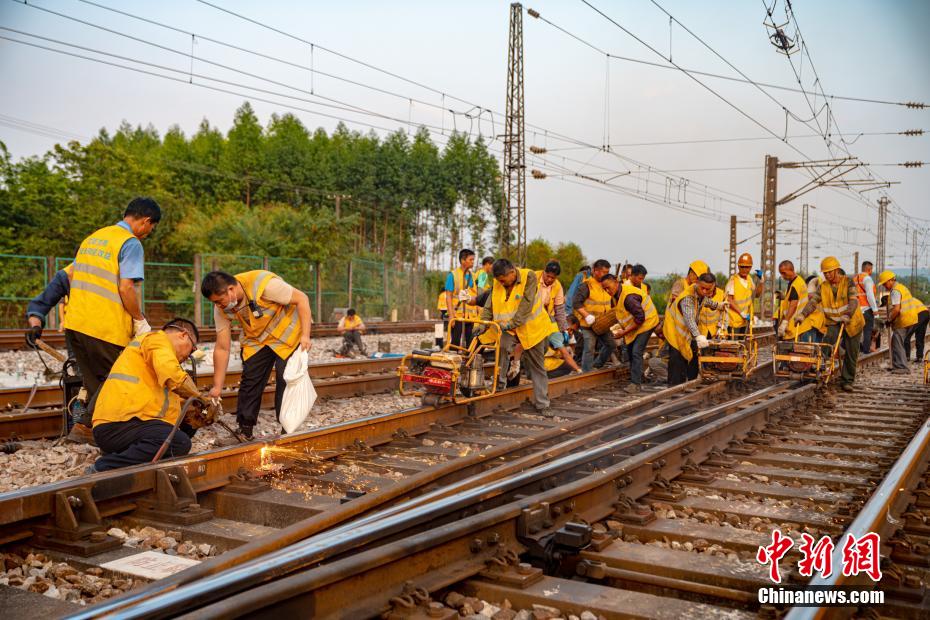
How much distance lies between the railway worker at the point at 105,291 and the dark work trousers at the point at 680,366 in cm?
748

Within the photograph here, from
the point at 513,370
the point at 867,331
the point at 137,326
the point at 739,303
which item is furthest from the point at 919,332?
the point at 137,326

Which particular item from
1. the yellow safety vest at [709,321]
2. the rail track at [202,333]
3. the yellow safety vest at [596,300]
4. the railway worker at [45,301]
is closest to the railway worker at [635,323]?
the yellow safety vest at [596,300]

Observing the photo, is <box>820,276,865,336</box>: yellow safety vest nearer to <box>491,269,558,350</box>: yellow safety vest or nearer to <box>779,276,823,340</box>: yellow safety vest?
<box>779,276,823,340</box>: yellow safety vest

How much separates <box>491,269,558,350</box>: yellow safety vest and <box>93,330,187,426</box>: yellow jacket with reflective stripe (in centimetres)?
424

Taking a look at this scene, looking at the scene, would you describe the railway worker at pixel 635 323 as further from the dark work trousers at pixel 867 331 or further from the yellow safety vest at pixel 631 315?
the dark work trousers at pixel 867 331

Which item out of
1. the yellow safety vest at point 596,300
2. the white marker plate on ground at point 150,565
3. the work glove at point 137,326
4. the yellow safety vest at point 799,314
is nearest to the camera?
the white marker plate on ground at point 150,565

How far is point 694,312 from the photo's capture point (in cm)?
1100

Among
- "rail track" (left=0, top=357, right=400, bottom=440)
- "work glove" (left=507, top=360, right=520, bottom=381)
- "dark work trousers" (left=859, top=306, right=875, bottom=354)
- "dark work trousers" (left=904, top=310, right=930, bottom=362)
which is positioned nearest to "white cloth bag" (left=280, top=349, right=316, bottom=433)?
"rail track" (left=0, top=357, right=400, bottom=440)

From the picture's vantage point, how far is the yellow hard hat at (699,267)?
11.1m

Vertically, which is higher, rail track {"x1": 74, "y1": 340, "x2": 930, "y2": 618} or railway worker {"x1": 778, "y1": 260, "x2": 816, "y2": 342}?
railway worker {"x1": 778, "y1": 260, "x2": 816, "y2": 342}

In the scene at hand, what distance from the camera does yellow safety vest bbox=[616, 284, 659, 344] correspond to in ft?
37.8

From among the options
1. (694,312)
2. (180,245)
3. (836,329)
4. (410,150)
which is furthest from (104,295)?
(410,150)

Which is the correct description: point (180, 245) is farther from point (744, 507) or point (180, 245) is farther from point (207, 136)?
point (207, 136)

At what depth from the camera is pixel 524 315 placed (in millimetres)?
8664
